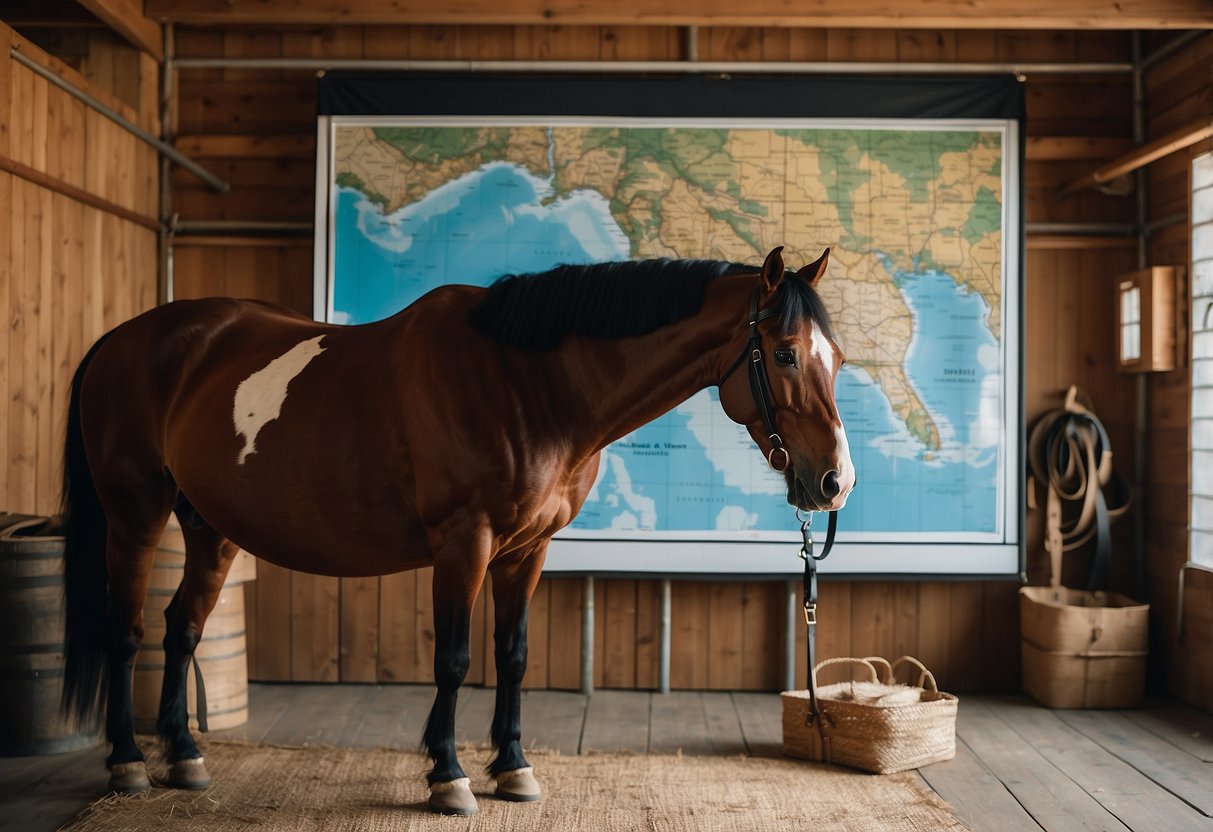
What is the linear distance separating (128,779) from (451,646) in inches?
41.2

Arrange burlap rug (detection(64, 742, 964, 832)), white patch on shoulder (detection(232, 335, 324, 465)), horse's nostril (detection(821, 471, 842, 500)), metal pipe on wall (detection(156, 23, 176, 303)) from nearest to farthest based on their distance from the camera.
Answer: horse's nostril (detection(821, 471, 842, 500))
burlap rug (detection(64, 742, 964, 832))
white patch on shoulder (detection(232, 335, 324, 465))
metal pipe on wall (detection(156, 23, 176, 303))

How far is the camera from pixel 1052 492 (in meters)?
4.15

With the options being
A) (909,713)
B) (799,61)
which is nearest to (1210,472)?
(909,713)

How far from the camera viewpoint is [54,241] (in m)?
3.58

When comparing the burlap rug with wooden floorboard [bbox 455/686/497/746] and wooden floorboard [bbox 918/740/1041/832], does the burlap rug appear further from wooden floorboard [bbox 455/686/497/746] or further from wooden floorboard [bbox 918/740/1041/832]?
wooden floorboard [bbox 455/686/497/746]

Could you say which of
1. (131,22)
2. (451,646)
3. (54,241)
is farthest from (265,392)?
(131,22)

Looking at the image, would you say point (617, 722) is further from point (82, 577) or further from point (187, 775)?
point (82, 577)

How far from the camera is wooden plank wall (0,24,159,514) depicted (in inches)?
131

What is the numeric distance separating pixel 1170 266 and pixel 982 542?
51.2 inches

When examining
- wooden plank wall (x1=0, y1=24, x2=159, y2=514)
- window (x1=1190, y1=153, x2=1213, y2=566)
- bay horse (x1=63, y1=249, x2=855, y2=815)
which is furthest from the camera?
window (x1=1190, y1=153, x2=1213, y2=566)

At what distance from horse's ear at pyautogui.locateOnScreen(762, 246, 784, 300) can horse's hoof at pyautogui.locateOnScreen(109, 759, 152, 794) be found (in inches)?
85.5

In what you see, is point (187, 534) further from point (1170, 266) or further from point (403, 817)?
point (1170, 266)

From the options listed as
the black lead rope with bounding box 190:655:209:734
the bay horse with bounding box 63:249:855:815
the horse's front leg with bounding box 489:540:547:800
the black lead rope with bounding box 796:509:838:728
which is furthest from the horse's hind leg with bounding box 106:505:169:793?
the black lead rope with bounding box 796:509:838:728

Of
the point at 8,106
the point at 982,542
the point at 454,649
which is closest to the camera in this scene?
the point at 454,649
